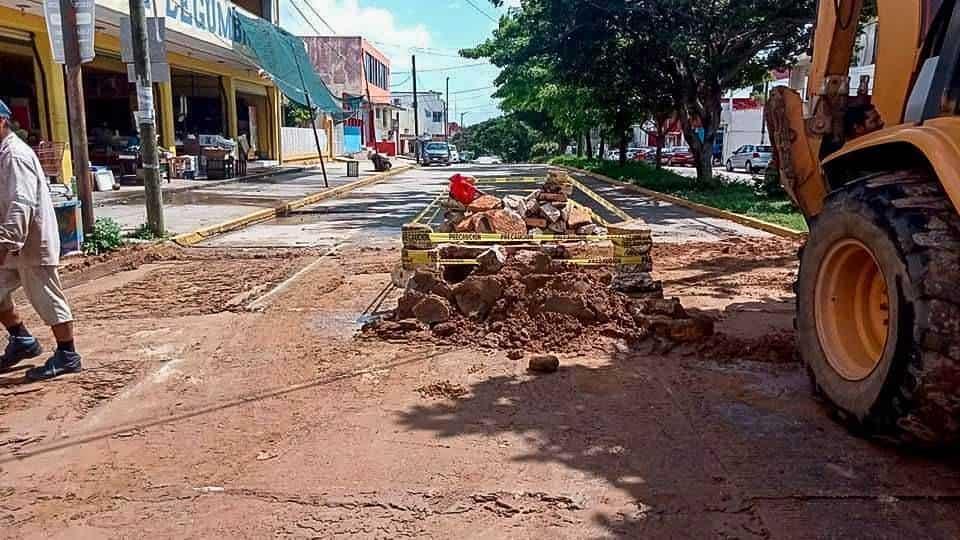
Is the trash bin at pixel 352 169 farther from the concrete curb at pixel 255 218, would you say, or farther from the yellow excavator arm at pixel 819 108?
the yellow excavator arm at pixel 819 108

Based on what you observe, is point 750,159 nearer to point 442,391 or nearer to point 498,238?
point 498,238

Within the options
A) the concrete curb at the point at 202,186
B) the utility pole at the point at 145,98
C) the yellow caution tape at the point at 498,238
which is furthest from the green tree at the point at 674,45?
the yellow caution tape at the point at 498,238

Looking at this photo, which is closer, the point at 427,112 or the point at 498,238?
the point at 498,238

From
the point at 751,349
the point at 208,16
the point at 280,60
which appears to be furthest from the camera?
the point at 280,60

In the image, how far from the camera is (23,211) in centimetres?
498

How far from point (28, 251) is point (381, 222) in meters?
10.5

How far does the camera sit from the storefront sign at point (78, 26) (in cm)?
1011

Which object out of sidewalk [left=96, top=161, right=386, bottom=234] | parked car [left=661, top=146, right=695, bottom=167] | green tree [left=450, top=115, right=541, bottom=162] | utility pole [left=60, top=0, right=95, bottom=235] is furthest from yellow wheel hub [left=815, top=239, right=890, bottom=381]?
green tree [left=450, top=115, right=541, bottom=162]

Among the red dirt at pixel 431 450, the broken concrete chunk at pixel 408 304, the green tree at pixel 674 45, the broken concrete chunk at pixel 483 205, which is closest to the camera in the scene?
the red dirt at pixel 431 450

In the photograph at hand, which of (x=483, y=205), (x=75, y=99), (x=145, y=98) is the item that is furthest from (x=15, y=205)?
(x=145, y=98)

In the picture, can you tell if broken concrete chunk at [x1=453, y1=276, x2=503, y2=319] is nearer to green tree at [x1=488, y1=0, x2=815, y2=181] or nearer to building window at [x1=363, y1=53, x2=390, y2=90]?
green tree at [x1=488, y1=0, x2=815, y2=181]

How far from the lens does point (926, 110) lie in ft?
13.2

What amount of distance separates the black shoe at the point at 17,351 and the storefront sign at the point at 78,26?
5944 mm

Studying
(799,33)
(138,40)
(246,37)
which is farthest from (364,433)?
(246,37)
